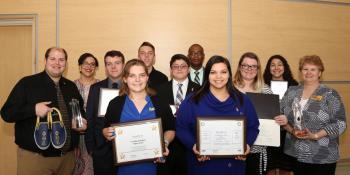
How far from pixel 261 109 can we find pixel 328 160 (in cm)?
79

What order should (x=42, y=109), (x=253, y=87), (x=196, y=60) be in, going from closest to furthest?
(x=42, y=109) → (x=253, y=87) → (x=196, y=60)

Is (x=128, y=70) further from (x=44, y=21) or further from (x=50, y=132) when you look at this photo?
(x=44, y=21)

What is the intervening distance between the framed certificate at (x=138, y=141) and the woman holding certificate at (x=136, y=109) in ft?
0.09

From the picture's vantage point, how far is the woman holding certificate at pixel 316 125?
2.84 meters

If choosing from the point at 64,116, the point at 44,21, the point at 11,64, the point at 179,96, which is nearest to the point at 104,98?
the point at 64,116

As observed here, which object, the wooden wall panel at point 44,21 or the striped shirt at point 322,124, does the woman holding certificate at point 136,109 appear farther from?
the wooden wall panel at point 44,21

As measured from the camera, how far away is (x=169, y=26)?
4500 mm

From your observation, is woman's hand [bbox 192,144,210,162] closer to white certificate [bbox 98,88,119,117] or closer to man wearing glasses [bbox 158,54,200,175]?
man wearing glasses [bbox 158,54,200,175]

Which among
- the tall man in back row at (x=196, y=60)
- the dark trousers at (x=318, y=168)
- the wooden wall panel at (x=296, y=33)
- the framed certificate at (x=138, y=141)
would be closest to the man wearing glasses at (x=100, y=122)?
the framed certificate at (x=138, y=141)

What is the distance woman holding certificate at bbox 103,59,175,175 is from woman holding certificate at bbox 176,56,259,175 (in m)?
0.14

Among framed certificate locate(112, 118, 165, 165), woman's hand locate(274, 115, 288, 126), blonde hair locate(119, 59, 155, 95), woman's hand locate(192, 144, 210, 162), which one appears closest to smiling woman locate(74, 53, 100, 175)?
blonde hair locate(119, 59, 155, 95)

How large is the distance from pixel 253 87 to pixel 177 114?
3.35ft

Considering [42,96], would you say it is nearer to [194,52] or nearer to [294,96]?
[194,52]

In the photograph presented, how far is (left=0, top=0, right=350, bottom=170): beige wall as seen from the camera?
174 inches
